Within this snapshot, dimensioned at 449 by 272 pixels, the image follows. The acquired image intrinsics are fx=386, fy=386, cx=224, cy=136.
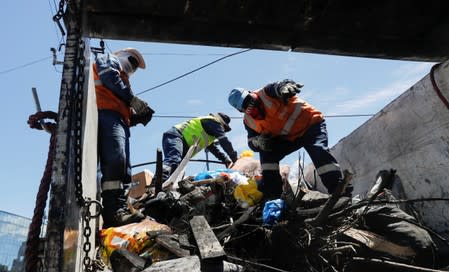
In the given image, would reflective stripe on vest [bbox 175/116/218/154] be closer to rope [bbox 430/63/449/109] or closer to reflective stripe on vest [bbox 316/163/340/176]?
reflective stripe on vest [bbox 316/163/340/176]

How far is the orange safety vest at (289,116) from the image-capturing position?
161 inches

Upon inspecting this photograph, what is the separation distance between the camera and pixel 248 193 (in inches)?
151

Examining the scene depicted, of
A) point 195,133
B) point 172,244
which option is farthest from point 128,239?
point 195,133

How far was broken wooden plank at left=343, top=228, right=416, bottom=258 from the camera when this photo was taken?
2627 mm

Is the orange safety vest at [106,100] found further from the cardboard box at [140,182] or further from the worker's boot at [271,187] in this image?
the cardboard box at [140,182]

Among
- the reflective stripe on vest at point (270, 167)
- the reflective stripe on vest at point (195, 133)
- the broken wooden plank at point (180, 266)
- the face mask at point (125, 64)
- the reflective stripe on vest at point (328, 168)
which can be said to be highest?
the face mask at point (125, 64)

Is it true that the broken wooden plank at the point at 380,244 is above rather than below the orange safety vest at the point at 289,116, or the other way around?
below

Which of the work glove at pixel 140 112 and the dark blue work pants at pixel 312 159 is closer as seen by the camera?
the dark blue work pants at pixel 312 159

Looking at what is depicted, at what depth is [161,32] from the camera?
289 cm

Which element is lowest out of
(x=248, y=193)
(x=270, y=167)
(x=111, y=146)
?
(x=248, y=193)

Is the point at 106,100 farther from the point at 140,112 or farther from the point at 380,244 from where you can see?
the point at 380,244

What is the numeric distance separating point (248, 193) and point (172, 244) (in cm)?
132

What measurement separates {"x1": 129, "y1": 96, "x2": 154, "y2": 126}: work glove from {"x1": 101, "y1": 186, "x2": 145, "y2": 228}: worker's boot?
3.00 ft

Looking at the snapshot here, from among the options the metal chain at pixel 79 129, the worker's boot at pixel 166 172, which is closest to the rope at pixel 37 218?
Answer: the metal chain at pixel 79 129
